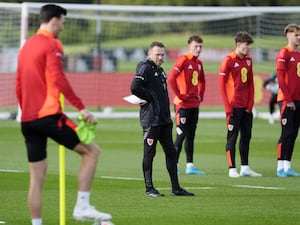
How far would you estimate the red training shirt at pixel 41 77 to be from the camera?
985 cm

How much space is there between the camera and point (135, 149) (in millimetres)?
21969

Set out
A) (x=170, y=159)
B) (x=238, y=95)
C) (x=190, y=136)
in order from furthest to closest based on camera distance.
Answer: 1. (x=190, y=136)
2. (x=238, y=95)
3. (x=170, y=159)

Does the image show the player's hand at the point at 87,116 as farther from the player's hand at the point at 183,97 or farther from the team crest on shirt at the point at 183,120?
the team crest on shirt at the point at 183,120

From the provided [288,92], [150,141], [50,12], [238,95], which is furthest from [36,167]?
[288,92]

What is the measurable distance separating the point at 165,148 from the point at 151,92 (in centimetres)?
80

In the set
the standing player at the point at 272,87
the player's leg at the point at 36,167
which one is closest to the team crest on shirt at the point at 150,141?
the player's leg at the point at 36,167

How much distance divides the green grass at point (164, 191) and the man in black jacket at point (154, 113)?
0.98 ft

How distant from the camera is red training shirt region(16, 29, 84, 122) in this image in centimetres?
985

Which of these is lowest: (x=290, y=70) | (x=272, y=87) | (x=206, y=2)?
(x=272, y=87)

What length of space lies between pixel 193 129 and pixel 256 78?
16525 millimetres

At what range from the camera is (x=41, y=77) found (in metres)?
9.95

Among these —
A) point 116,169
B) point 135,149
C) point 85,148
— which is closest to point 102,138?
point 135,149

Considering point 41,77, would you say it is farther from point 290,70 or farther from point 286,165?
point 286,165

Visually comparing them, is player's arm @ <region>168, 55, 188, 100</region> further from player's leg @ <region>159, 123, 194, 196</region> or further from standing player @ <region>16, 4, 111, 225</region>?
standing player @ <region>16, 4, 111, 225</region>
